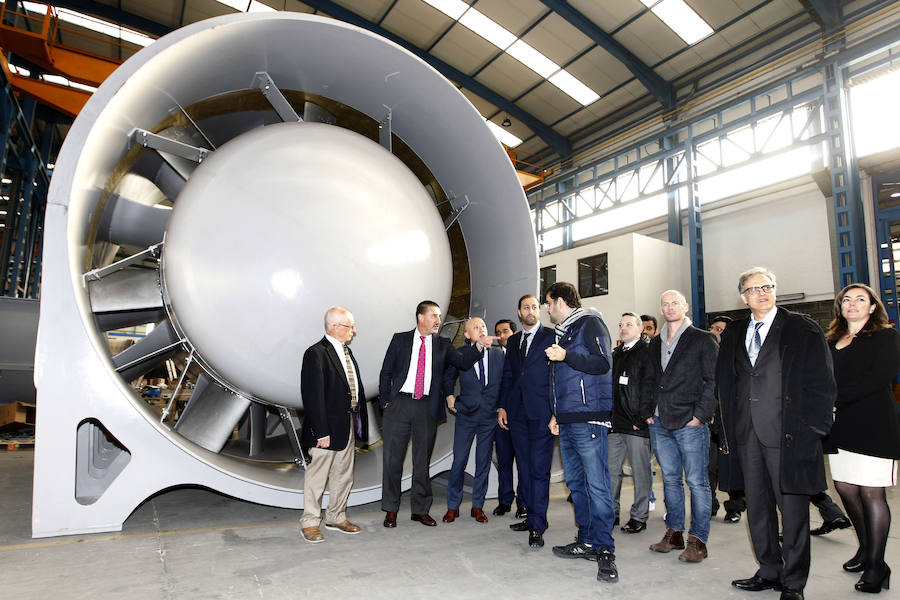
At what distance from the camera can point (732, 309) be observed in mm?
11578

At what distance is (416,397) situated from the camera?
3.54 m

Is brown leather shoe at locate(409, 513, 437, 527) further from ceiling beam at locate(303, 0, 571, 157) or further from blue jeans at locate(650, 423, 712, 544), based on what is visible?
Result: ceiling beam at locate(303, 0, 571, 157)

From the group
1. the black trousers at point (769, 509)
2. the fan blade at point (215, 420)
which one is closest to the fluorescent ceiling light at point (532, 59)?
the fan blade at point (215, 420)

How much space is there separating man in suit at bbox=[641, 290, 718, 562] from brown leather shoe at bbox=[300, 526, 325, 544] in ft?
5.95

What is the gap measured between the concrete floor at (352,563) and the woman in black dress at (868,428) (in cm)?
26

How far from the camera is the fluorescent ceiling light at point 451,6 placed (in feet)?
37.7

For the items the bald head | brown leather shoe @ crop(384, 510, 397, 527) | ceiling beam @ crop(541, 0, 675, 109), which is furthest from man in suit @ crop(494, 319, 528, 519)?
ceiling beam @ crop(541, 0, 675, 109)

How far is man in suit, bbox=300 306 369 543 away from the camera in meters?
3.10

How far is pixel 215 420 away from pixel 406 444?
1.20 meters

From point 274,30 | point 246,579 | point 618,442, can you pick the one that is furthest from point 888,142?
point 246,579

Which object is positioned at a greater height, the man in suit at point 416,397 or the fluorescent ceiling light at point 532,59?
the fluorescent ceiling light at point 532,59

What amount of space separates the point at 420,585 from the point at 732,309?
1084 centimetres

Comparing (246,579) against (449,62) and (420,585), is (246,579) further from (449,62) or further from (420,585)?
(449,62)

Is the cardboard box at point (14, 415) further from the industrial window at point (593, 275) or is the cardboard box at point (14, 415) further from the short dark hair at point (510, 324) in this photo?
the industrial window at point (593, 275)
